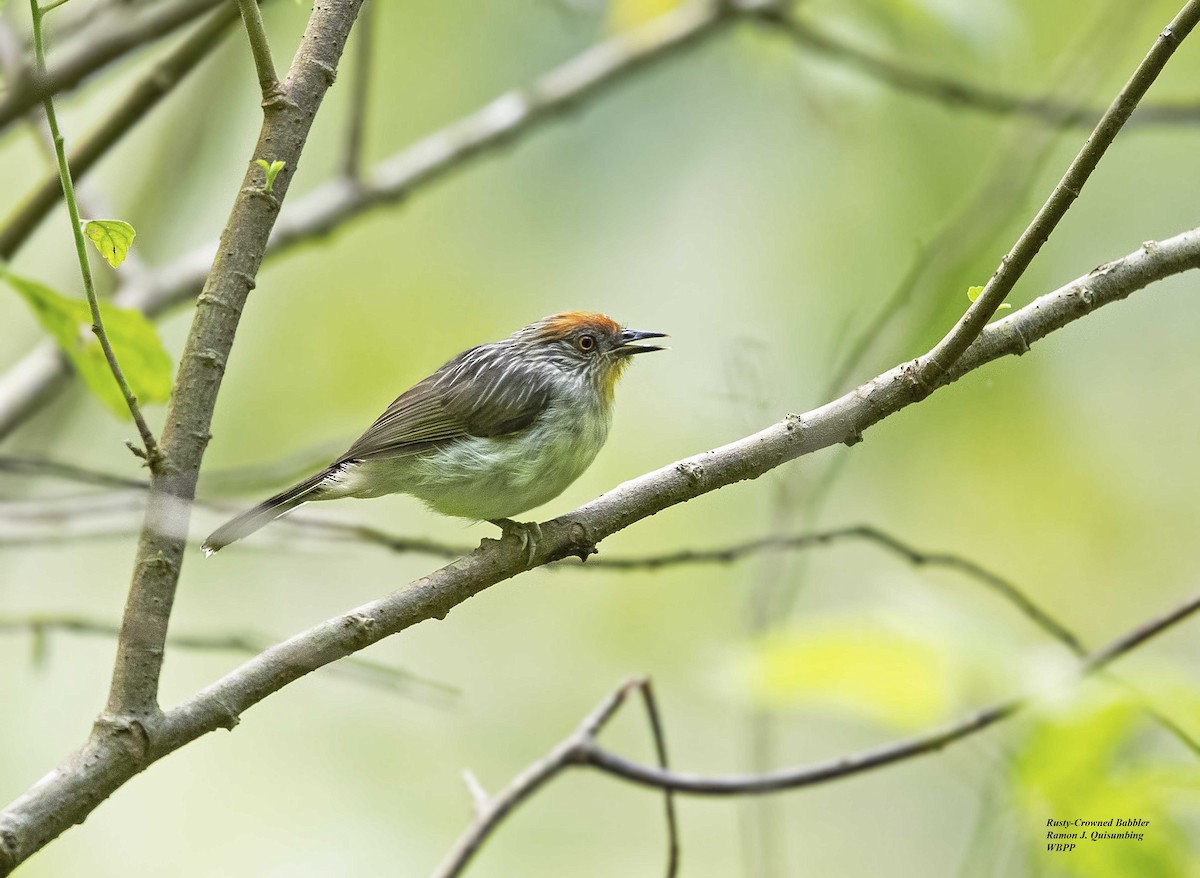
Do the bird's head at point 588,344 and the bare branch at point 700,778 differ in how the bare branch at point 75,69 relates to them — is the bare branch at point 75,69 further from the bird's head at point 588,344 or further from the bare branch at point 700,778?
the bird's head at point 588,344

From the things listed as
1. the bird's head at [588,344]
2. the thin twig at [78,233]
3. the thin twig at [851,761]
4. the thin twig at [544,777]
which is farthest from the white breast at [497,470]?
the thin twig at [78,233]

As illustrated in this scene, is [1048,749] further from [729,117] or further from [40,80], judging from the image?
[729,117]

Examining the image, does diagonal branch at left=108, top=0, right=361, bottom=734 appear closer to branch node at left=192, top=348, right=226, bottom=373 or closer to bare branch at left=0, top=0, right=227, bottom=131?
branch node at left=192, top=348, right=226, bottom=373

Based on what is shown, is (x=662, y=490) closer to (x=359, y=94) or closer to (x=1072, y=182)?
(x=1072, y=182)

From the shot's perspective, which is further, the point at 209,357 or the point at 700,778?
the point at 700,778

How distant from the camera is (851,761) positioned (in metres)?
3.02

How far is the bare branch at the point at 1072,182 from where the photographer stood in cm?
214

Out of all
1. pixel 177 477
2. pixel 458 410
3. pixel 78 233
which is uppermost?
pixel 458 410

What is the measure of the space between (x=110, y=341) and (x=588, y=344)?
2.44 metres

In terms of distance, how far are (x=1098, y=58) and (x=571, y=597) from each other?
15.4 ft

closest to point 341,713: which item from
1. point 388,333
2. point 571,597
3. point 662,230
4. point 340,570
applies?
point 340,570

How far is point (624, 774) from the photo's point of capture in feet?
9.71

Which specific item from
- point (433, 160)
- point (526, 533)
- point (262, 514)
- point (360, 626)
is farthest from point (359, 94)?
point (360, 626)

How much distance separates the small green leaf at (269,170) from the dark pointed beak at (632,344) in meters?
2.54
